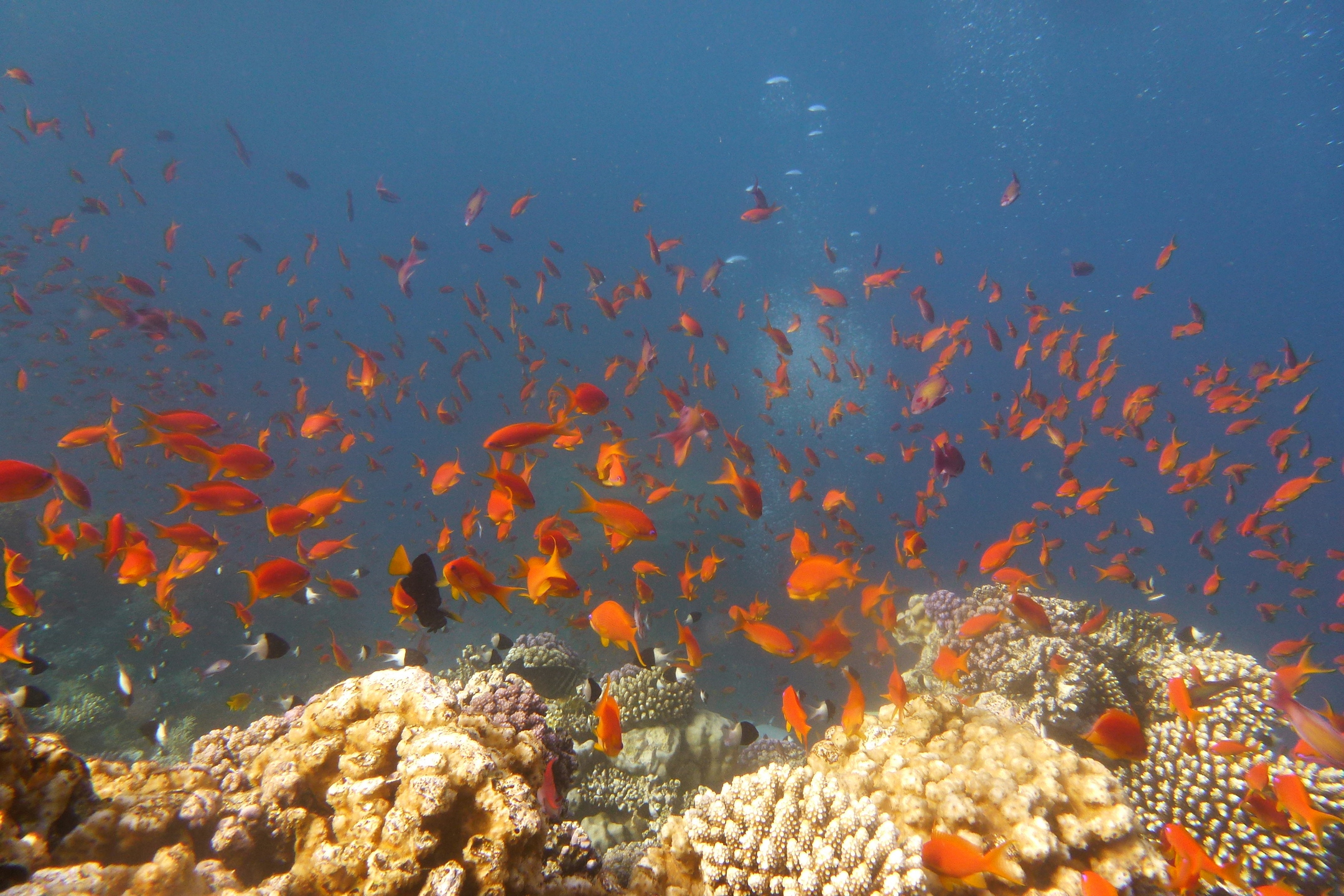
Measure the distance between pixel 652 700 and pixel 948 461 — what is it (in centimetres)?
460

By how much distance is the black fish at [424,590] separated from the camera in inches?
146

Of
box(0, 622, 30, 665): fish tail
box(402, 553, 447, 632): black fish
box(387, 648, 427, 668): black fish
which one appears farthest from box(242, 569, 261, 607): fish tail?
box(402, 553, 447, 632): black fish

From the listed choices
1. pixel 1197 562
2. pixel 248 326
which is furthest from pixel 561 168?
pixel 1197 562

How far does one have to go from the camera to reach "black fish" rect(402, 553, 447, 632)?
372 cm

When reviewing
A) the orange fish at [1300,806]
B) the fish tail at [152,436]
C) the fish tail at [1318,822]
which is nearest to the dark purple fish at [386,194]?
the fish tail at [152,436]

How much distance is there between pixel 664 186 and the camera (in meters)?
54.2

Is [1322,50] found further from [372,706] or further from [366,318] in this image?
[366,318]

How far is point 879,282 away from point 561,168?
5260cm

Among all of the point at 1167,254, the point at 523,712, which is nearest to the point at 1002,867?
the point at 523,712

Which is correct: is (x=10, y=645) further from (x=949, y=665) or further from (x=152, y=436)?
(x=949, y=665)

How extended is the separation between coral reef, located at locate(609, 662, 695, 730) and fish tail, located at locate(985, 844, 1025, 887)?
4.18m

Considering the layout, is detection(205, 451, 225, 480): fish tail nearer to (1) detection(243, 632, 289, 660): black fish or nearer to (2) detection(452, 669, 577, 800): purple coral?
(1) detection(243, 632, 289, 660): black fish

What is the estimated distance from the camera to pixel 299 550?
8055 mm

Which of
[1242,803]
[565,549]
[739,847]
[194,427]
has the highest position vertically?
[194,427]
